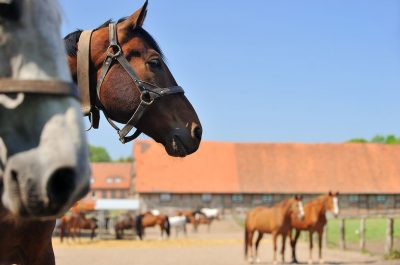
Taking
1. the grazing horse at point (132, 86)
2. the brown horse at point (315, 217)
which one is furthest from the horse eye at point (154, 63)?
the brown horse at point (315, 217)

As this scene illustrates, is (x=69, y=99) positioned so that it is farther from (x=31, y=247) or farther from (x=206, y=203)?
(x=206, y=203)

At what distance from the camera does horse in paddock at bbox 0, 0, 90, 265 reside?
1.66 m

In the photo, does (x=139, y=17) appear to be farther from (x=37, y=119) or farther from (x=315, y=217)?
(x=315, y=217)

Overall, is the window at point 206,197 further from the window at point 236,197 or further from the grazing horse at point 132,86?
the grazing horse at point 132,86

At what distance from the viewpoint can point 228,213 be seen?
66250mm

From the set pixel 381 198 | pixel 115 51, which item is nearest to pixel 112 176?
pixel 381 198

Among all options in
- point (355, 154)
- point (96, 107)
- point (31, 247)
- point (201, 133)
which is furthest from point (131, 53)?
point (355, 154)

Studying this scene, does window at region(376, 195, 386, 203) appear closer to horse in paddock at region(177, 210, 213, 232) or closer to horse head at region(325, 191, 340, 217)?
horse in paddock at region(177, 210, 213, 232)

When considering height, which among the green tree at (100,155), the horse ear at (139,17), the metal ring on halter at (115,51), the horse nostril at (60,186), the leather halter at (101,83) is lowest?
the horse nostril at (60,186)

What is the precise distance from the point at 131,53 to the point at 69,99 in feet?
8.55

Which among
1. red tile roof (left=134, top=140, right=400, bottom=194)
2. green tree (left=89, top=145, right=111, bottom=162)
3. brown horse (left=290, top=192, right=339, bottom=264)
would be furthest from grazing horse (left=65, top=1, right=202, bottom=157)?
green tree (left=89, top=145, right=111, bottom=162)

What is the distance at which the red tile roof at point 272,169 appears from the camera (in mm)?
65938

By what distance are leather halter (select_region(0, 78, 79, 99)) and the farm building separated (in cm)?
6203

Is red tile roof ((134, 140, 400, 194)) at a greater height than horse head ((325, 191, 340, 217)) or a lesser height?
greater
